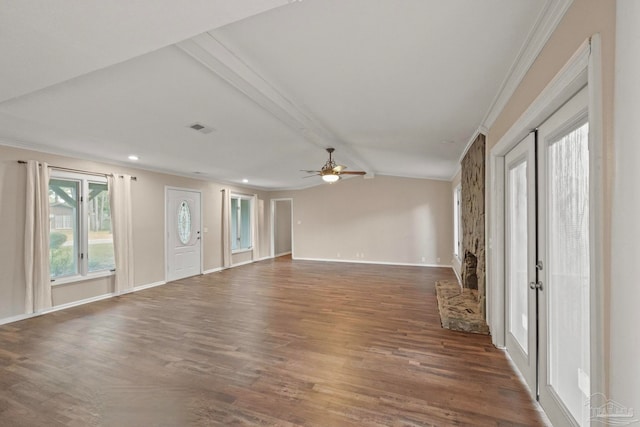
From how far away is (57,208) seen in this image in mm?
4613

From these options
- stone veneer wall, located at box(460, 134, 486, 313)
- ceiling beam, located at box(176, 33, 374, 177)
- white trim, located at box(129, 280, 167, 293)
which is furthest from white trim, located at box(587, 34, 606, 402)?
white trim, located at box(129, 280, 167, 293)

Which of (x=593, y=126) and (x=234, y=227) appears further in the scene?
(x=234, y=227)

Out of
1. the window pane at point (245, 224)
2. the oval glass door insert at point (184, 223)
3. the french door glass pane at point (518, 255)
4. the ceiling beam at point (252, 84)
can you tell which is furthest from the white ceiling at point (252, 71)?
the window pane at point (245, 224)

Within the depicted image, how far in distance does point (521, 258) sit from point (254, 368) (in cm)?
270

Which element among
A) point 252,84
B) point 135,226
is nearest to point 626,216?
point 252,84

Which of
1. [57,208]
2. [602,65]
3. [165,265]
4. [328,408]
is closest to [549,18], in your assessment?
→ [602,65]

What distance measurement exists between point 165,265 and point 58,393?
4.35 meters

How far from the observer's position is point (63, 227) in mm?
4680

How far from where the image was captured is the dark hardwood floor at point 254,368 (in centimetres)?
206

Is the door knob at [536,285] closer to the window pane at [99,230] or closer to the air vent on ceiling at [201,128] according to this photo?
the air vent on ceiling at [201,128]

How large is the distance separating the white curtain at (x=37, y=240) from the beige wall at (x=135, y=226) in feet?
0.31

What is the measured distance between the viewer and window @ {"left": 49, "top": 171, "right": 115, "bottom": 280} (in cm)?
459

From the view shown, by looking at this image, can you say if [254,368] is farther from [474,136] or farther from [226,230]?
[226,230]

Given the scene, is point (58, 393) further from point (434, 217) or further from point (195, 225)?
point (434, 217)
